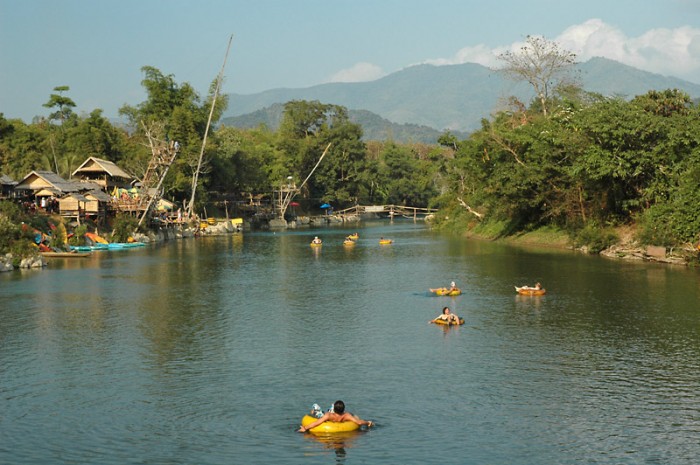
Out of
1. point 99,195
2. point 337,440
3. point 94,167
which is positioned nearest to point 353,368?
point 337,440

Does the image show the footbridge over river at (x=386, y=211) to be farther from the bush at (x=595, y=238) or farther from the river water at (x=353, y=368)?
the river water at (x=353, y=368)

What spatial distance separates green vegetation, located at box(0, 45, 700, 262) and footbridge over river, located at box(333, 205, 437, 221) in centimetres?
287

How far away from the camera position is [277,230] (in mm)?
113625

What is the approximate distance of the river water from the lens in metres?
20.7

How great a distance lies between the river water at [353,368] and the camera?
20688 mm

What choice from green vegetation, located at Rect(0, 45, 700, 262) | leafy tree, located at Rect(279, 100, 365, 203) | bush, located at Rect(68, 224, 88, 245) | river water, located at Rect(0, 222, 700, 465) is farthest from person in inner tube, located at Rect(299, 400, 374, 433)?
leafy tree, located at Rect(279, 100, 365, 203)

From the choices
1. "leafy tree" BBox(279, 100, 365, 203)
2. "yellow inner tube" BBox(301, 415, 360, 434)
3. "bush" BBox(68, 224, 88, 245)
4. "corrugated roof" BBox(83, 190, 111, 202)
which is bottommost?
"yellow inner tube" BBox(301, 415, 360, 434)

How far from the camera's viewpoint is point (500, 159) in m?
Result: 75.9

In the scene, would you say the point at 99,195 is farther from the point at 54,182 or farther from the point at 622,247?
the point at 622,247

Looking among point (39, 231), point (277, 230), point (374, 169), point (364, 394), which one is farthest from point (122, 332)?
point (374, 169)

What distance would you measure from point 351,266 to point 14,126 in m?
64.8

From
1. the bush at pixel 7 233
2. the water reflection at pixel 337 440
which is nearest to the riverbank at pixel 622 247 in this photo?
the water reflection at pixel 337 440

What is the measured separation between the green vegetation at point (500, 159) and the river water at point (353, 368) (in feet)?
27.5

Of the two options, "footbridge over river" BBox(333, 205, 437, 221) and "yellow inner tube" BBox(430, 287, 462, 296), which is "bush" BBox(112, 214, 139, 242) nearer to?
"yellow inner tube" BBox(430, 287, 462, 296)
